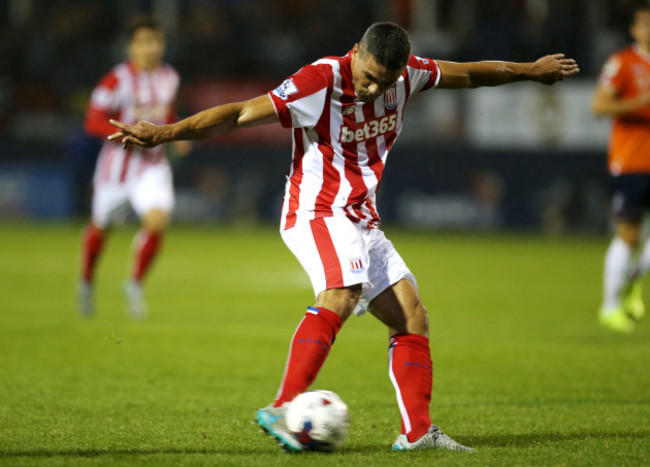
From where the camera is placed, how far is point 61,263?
1484cm

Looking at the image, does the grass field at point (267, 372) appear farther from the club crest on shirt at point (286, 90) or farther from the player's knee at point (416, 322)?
the club crest on shirt at point (286, 90)

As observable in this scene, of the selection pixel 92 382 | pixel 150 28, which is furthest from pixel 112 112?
pixel 92 382

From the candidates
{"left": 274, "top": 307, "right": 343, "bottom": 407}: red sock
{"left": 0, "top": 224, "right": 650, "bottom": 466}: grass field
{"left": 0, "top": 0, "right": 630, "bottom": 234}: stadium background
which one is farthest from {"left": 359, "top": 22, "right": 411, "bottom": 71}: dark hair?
{"left": 0, "top": 0, "right": 630, "bottom": 234}: stadium background

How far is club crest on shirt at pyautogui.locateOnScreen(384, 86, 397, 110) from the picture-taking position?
4596 mm

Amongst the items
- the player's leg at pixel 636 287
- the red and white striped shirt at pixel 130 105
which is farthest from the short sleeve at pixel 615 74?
the red and white striped shirt at pixel 130 105

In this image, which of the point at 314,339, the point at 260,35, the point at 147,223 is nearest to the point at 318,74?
the point at 314,339

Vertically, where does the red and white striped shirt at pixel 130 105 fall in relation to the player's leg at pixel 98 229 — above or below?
above

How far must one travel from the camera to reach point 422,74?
4766 millimetres

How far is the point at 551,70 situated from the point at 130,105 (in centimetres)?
571

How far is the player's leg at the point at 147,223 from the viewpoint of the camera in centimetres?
971

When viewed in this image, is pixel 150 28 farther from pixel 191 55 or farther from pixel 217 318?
pixel 191 55

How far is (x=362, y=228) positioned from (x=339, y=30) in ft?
65.2

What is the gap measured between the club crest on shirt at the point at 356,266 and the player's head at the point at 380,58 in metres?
0.72

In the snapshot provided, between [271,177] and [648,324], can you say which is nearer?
[648,324]
